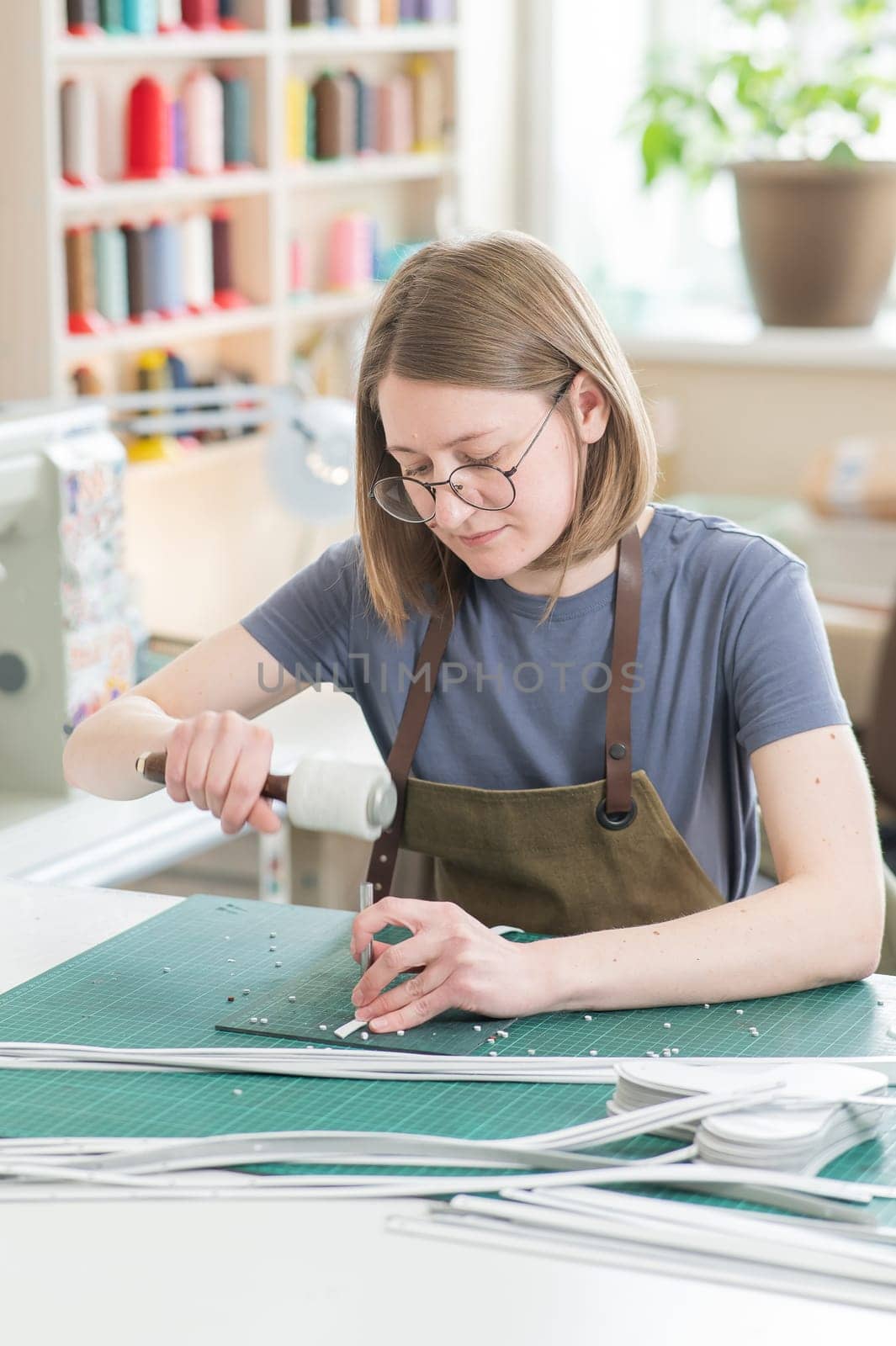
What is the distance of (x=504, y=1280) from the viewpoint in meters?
0.94

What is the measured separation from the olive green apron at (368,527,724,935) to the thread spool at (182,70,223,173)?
200 centimetres

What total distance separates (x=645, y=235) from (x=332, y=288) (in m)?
1.21

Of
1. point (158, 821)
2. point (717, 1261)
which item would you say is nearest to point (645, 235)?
point (158, 821)

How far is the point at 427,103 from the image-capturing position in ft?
12.9

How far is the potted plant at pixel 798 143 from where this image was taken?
381 centimetres

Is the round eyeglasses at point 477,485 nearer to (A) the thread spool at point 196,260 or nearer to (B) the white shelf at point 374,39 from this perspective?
(A) the thread spool at point 196,260

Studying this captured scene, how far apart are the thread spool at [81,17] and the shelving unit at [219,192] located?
20 millimetres

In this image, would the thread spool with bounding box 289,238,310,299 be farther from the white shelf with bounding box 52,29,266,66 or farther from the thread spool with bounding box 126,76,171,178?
the thread spool with bounding box 126,76,171,178

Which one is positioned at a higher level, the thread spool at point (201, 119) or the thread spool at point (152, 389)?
the thread spool at point (201, 119)

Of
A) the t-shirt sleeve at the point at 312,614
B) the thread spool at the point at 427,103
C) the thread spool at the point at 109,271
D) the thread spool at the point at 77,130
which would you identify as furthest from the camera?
the thread spool at the point at 427,103

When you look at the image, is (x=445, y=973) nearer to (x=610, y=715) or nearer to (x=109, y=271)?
(x=610, y=715)

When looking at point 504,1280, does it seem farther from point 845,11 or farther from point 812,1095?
point 845,11

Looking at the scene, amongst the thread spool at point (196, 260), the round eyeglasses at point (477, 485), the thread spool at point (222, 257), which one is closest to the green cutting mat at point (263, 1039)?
the round eyeglasses at point (477, 485)

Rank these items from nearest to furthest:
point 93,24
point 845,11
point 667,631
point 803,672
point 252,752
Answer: point 252,752
point 803,672
point 667,631
point 93,24
point 845,11
